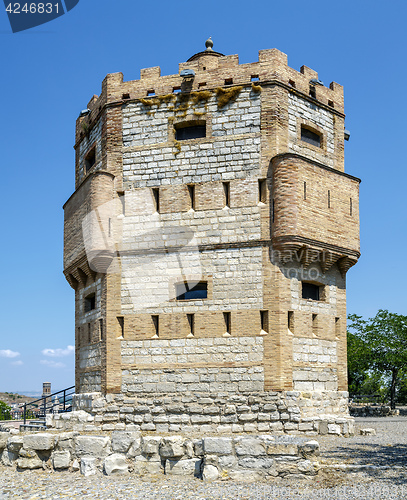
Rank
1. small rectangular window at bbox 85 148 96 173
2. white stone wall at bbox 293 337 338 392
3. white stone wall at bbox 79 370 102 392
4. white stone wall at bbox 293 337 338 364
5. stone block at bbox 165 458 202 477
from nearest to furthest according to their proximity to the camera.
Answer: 1. stone block at bbox 165 458 202 477
2. white stone wall at bbox 293 337 338 392
3. white stone wall at bbox 293 337 338 364
4. white stone wall at bbox 79 370 102 392
5. small rectangular window at bbox 85 148 96 173

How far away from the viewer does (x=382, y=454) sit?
43.0 feet

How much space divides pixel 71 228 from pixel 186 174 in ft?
17.6

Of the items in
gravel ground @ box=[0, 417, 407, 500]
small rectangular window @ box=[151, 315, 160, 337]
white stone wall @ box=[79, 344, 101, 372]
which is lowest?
gravel ground @ box=[0, 417, 407, 500]

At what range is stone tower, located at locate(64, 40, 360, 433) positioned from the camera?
57.1ft

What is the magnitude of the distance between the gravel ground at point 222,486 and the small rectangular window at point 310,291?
23.2 feet

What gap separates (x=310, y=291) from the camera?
62.4 feet

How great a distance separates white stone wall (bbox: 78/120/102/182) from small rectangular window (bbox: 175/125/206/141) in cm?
297

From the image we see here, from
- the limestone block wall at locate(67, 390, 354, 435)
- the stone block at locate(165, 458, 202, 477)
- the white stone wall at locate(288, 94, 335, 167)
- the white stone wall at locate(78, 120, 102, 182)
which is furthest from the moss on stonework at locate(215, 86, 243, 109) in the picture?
the stone block at locate(165, 458, 202, 477)

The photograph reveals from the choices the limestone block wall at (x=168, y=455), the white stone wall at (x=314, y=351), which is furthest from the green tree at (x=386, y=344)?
the limestone block wall at (x=168, y=455)

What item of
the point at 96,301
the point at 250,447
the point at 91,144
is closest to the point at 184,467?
the point at 250,447

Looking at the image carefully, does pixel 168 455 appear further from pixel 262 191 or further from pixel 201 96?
pixel 201 96

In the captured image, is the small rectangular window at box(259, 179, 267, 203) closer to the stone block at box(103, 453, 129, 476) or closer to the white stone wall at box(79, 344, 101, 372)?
the white stone wall at box(79, 344, 101, 372)

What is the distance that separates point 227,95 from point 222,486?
12.7 meters

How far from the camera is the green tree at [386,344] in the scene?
32062 millimetres
